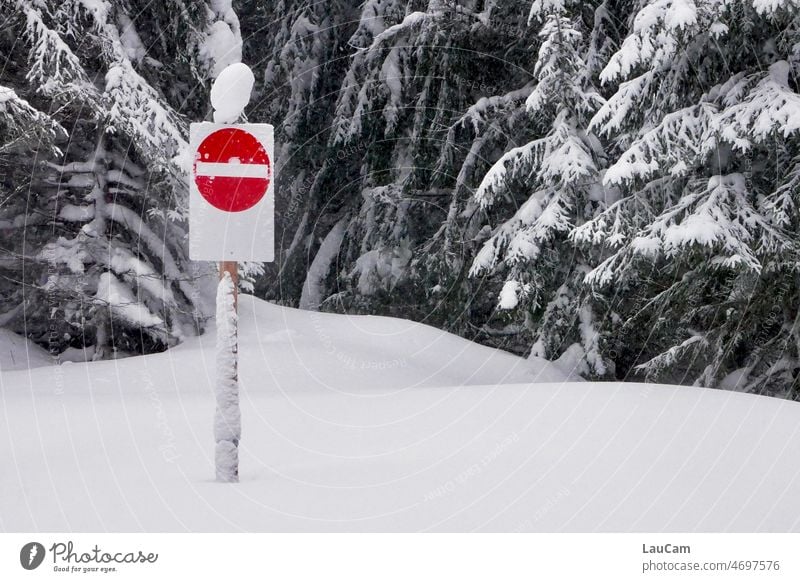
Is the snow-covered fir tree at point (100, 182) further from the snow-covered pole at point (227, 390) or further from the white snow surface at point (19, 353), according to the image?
the snow-covered pole at point (227, 390)

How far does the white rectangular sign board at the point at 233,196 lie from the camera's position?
4598 mm

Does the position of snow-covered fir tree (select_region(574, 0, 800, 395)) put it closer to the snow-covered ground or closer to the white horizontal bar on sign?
the snow-covered ground

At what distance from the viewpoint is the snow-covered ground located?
443 centimetres

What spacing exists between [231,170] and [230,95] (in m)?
0.46

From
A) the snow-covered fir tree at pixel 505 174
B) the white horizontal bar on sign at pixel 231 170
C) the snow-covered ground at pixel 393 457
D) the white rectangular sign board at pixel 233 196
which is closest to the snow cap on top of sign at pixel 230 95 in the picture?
the white rectangular sign board at pixel 233 196

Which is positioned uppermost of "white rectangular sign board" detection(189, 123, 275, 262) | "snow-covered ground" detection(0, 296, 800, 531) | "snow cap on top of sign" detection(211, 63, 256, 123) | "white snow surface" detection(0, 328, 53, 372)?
"snow cap on top of sign" detection(211, 63, 256, 123)

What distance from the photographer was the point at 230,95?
4.79m

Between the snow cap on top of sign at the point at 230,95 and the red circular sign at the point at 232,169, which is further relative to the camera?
the snow cap on top of sign at the point at 230,95

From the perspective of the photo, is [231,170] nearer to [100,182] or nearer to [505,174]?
[100,182]

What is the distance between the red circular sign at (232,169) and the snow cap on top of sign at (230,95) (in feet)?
0.67

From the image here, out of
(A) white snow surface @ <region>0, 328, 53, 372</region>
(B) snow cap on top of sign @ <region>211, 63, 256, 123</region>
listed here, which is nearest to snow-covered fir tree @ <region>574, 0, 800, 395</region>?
(B) snow cap on top of sign @ <region>211, 63, 256, 123</region>

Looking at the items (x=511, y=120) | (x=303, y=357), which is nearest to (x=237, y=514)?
(x=303, y=357)

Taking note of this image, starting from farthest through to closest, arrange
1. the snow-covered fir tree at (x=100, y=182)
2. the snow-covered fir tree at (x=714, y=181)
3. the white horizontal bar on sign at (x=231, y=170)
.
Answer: the snow-covered fir tree at (x=100, y=182)
the snow-covered fir tree at (x=714, y=181)
the white horizontal bar on sign at (x=231, y=170)

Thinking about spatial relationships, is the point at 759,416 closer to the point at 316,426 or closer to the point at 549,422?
the point at 549,422
